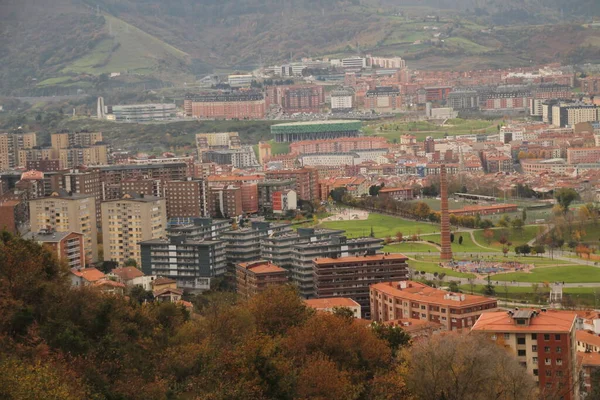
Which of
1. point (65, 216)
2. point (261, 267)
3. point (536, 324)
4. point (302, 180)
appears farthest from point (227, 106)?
point (536, 324)

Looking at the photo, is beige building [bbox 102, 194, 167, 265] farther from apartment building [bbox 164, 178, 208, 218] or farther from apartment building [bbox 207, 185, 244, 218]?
apartment building [bbox 207, 185, 244, 218]

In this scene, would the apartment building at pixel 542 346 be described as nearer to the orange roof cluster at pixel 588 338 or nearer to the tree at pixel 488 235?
the orange roof cluster at pixel 588 338

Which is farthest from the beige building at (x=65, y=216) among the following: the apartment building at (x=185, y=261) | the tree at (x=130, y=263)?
the apartment building at (x=185, y=261)

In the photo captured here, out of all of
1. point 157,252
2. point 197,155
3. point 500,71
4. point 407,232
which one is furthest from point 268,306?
point 500,71

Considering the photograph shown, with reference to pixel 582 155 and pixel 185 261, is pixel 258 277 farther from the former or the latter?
pixel 582 155

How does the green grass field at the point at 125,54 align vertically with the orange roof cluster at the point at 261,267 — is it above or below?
above

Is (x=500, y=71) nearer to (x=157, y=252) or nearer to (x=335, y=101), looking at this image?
(x=335, y=101)
